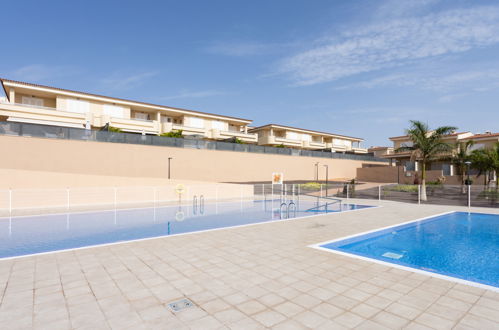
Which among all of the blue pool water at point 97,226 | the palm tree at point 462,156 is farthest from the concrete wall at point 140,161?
the palm tree at point 462,156

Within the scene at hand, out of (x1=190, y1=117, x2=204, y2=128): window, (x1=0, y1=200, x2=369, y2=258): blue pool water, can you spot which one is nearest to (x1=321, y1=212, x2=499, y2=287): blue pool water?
(x1=0, y1=200, x2=369, y2=258): blue pool water

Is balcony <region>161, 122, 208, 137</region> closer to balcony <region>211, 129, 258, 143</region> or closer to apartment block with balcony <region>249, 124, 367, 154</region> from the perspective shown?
balcony <region>211, 129, 258, 143</region>

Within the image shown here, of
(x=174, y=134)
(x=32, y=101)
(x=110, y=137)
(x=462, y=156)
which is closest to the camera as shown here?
(x=110, y=137)

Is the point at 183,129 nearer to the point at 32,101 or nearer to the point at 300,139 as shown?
the point at 32,101

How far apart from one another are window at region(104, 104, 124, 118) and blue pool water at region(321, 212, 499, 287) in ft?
101

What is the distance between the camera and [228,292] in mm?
4297

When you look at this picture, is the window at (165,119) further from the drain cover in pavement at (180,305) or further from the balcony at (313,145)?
the drain cover in pavement at (180,305)

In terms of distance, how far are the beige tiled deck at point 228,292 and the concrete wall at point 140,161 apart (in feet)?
47.0

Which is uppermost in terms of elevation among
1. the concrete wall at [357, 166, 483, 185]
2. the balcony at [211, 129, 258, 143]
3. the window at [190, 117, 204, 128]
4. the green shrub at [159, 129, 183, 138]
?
the window at [190, 117, 204, 128]

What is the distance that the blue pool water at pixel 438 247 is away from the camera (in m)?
6.86

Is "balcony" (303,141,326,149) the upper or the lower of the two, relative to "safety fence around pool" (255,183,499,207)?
upper

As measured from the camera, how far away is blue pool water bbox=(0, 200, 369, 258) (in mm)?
8359

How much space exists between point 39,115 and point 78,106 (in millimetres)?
4089

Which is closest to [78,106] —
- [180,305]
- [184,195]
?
[184,195]
